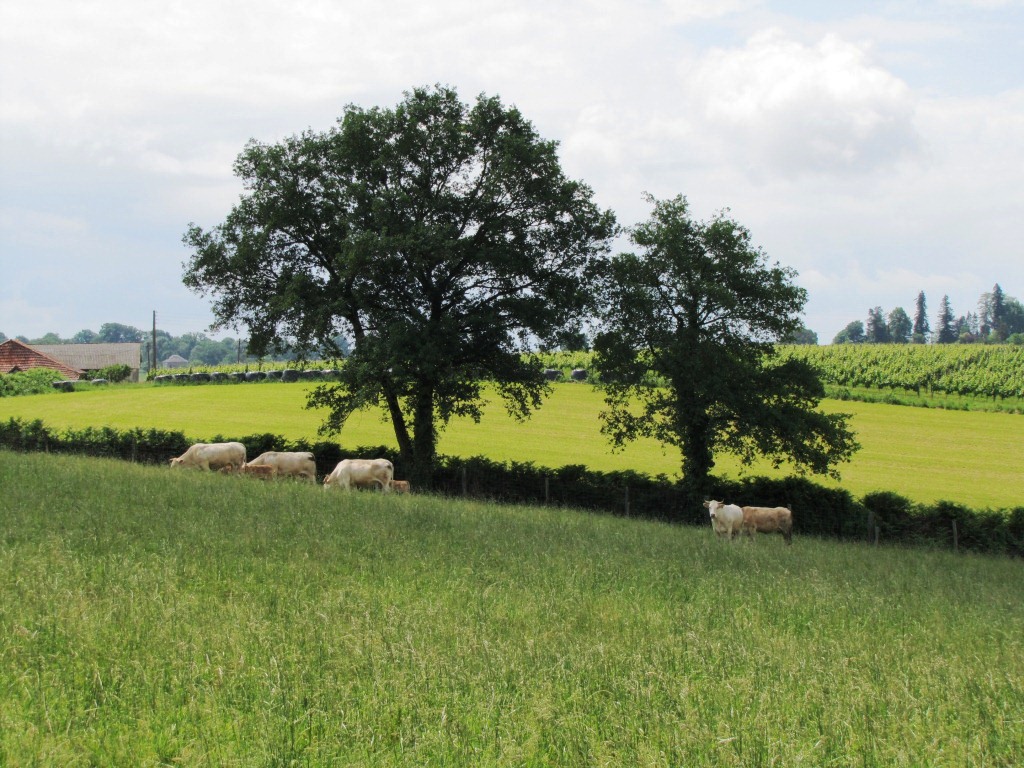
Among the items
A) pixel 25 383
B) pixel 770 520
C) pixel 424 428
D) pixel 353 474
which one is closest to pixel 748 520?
pixel 770 520

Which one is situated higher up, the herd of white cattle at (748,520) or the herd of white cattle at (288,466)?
Answer: the herd of white cattle at (288,466)

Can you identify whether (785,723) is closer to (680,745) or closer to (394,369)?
(680,745)

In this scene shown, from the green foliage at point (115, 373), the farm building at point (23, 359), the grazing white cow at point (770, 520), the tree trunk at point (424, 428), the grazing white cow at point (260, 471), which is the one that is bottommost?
the grazing white cow at point (770, 520)

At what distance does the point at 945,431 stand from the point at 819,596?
5101 centimetres

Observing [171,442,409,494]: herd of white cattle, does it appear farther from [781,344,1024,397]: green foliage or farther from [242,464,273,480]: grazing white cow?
[781,344,1024,397]: green foliage

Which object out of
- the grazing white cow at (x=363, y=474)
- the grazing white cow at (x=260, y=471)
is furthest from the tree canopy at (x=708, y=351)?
the grazing white cow at (x=260, y=471)

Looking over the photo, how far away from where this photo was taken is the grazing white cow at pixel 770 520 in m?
26.6

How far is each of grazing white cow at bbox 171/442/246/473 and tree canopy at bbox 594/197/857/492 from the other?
14.2 metres

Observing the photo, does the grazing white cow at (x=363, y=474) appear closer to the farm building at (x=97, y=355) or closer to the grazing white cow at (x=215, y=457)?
the grazing white cow at (x=215, y=457)

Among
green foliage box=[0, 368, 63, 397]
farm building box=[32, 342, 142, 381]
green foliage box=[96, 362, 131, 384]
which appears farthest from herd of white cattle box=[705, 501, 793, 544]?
farm building box=[32, 342, 142, 381]

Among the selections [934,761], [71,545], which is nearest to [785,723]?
[934,761]

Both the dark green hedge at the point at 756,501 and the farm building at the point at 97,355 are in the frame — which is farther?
the farm building at the point at 97,355

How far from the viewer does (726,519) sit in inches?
1010

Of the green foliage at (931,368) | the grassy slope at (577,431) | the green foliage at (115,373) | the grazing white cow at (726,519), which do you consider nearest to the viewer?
the grazing white cow at (726,519)
